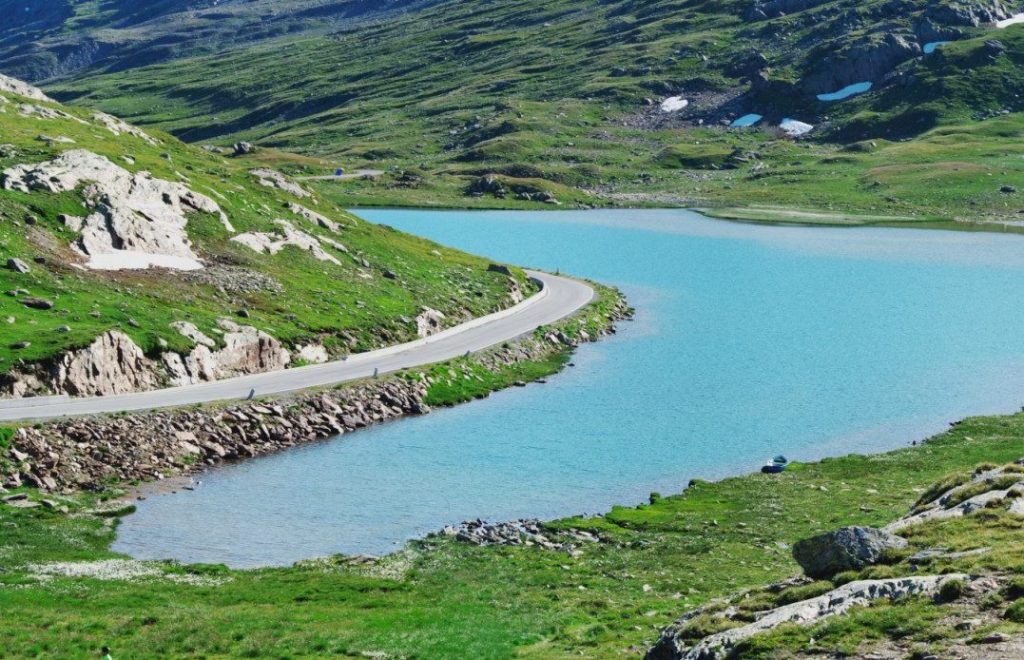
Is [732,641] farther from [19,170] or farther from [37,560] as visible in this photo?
[19,170]

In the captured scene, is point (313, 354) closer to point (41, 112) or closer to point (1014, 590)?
point (41, 112)

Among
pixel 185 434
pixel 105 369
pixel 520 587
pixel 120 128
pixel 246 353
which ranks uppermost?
pixel 120 128

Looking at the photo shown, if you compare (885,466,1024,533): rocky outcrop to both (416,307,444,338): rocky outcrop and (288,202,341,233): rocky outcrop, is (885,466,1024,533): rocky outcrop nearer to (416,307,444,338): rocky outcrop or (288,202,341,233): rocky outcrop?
(416,307,444,338): rocky outcrop

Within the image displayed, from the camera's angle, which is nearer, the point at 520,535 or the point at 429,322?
the point at 520,535

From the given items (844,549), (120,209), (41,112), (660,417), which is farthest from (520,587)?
(41,112)

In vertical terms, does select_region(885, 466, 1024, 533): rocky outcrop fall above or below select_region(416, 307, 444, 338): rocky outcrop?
above

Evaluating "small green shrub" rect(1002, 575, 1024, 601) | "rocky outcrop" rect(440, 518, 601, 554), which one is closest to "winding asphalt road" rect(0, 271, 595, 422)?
"rocky outcrop" rect(440, 518, 601, 554)
